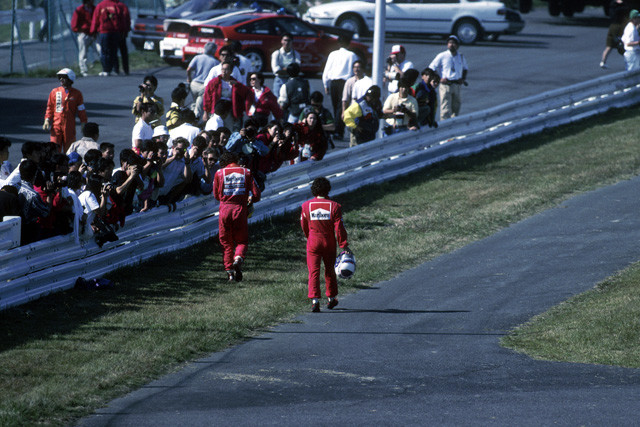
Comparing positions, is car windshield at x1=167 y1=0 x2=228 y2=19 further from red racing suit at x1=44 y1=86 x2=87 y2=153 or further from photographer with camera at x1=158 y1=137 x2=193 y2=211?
photographer with camera at x1=158 y1=137 x2=193 y2=211

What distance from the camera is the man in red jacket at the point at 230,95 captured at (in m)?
16.4

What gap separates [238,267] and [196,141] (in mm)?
1962

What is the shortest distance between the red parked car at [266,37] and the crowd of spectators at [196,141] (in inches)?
200

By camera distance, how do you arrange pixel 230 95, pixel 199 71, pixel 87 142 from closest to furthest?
1. pixel 87 142
2. pixel 230 95
3. pixel 199 71

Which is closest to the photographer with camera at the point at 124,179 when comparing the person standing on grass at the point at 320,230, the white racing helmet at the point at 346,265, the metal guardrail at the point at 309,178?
the metal guardrail at the point at 309,178

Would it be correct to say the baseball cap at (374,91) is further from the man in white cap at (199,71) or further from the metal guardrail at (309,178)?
the man in white cap at (199,71)

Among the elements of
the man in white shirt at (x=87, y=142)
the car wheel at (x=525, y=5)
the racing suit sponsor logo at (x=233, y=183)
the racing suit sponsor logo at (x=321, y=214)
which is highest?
the car wheel at (x=525, y=5)

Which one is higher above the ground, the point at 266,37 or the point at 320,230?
the point at 266,37

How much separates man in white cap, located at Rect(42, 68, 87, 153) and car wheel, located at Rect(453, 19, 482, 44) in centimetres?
1874

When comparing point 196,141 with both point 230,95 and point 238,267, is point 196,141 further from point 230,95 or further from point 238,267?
point 230,95

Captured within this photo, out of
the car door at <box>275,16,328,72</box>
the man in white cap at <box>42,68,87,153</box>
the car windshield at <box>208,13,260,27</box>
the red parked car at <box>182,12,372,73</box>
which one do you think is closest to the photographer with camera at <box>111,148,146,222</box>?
the man in white cap at <box>42,68,87,153</box>

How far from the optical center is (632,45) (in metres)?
25.5

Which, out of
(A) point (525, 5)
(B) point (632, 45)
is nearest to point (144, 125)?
(B) point (632, 45)

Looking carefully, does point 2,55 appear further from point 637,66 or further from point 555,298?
point 555,298
